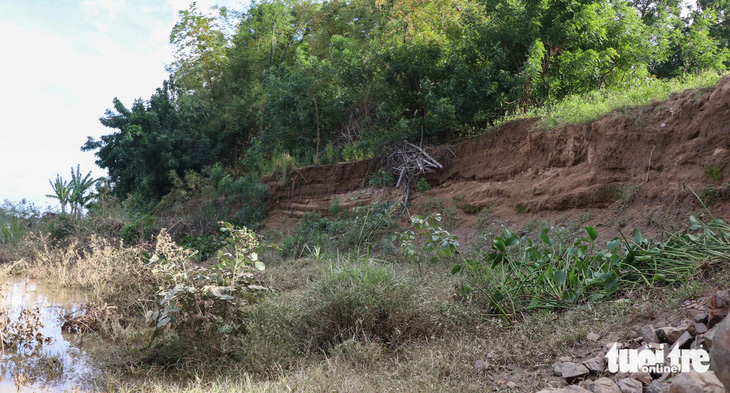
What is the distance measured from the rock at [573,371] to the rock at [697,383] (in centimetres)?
100

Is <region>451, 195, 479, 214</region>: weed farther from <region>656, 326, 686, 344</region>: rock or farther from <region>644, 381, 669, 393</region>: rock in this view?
<region>644, 381, 669, 393</region>: rock

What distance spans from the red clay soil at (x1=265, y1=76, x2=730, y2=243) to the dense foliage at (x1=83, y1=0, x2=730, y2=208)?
1.22m

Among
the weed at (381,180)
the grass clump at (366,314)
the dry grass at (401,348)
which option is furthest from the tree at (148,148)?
the grass clump at (366,314)

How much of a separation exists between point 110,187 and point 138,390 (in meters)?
18.4

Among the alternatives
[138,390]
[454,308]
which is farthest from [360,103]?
[138,390]

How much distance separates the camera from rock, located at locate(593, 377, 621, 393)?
2.70 m

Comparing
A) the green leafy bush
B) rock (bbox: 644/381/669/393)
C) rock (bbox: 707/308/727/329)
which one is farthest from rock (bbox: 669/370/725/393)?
the green leafy bush

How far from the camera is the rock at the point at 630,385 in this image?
106 inches

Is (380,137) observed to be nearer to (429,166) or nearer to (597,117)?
(429,166)

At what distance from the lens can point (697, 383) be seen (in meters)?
1.93

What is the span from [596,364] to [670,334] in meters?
0.47

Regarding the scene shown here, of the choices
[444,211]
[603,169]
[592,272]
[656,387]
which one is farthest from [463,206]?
[656,387]

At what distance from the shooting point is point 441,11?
1304 centimetres

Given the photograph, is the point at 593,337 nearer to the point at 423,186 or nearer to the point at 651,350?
the point at 651,350
